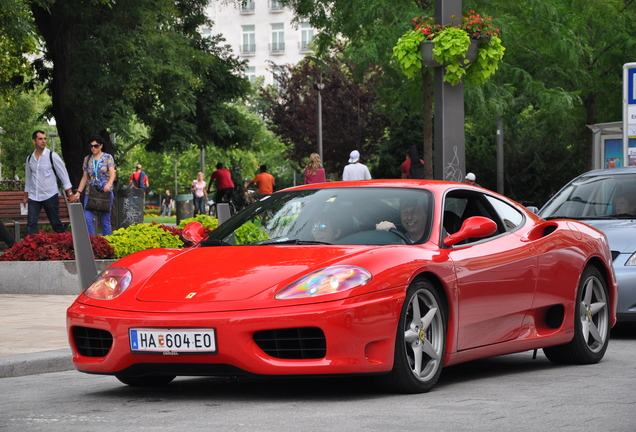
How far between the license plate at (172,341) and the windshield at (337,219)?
1062 millimetres

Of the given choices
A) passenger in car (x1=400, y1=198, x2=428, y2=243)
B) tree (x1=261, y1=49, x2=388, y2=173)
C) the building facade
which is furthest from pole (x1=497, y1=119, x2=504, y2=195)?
the building facade

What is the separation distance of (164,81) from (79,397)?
1842cm

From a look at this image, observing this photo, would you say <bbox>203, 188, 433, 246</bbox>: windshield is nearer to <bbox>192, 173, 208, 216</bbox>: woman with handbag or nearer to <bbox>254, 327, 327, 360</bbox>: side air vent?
<bbox>254, 327, 327, 360</bbox>: side air vent

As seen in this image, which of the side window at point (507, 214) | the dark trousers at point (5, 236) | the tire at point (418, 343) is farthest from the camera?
the dark trousers at point (5, 236)

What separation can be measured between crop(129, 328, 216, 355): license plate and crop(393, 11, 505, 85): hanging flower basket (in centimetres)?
857

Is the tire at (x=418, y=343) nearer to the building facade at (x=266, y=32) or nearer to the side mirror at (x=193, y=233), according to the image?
the side mirror at (x=193, y=233)

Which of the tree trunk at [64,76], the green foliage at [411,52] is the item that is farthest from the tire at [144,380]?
the tree trunk at [64,76]

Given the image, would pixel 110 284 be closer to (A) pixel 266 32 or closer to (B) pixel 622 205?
(B) pixel 622 205

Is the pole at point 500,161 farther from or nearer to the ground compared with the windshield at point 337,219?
nearer to the ground

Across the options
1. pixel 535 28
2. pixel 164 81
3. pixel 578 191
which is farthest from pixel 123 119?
pixel 578 191

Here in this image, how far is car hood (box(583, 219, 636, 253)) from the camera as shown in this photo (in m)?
9.62

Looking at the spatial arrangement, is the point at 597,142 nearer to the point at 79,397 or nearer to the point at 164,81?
the point at 164,81

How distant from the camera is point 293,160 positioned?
54.4m

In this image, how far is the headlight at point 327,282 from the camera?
5680mm
